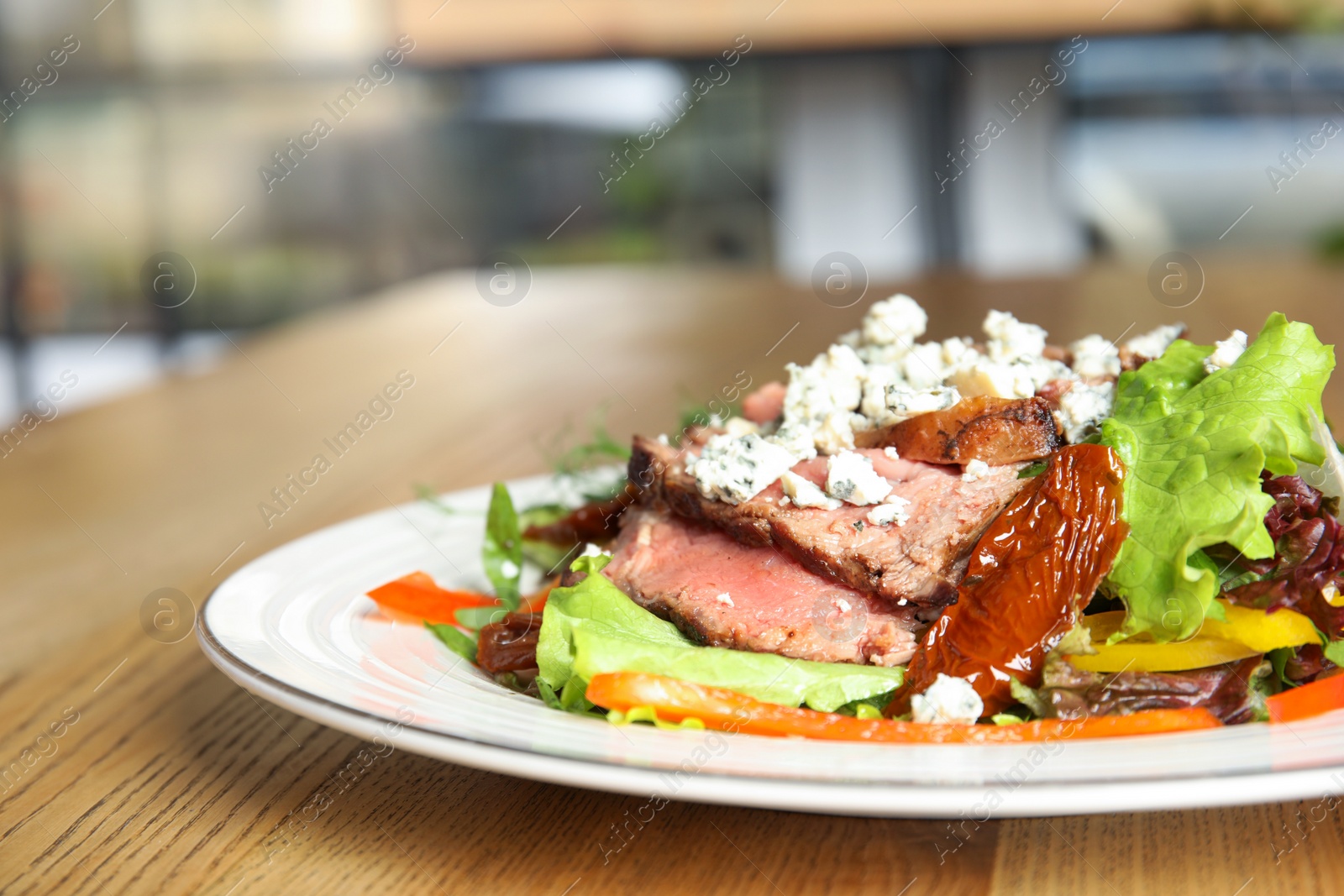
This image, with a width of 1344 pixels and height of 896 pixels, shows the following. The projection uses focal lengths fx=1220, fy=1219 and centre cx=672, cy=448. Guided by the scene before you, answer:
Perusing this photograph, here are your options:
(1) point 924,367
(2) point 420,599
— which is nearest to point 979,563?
(1) point 924,367

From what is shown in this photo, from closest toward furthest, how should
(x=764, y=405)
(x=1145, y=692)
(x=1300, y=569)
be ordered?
(x=1145, y=692), (x=1300, y=569), (x=764, y=405)

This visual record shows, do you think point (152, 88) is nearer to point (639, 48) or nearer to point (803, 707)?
point (639, 48)

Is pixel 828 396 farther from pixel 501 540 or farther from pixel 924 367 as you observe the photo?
pixel 501 540

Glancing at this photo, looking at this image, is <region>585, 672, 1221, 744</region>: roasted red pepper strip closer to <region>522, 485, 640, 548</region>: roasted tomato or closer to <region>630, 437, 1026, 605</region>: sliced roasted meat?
<region>630, 437, 1026, 605</region>: sliced roasted meat

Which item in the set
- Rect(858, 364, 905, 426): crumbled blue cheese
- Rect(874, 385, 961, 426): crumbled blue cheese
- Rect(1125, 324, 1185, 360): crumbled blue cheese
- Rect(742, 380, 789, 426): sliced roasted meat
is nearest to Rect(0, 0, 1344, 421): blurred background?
Rect(742, 380, 789, 426): sliced roasted meat

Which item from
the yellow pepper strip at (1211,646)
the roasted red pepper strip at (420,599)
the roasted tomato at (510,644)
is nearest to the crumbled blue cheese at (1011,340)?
the yellow pepper strip at (1211,646)

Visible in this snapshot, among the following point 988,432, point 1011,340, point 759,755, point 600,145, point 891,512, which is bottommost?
point 759,755

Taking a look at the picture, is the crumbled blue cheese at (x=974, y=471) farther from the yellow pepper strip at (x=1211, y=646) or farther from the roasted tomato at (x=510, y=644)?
the roasted tomato at (x=510, y=644)
